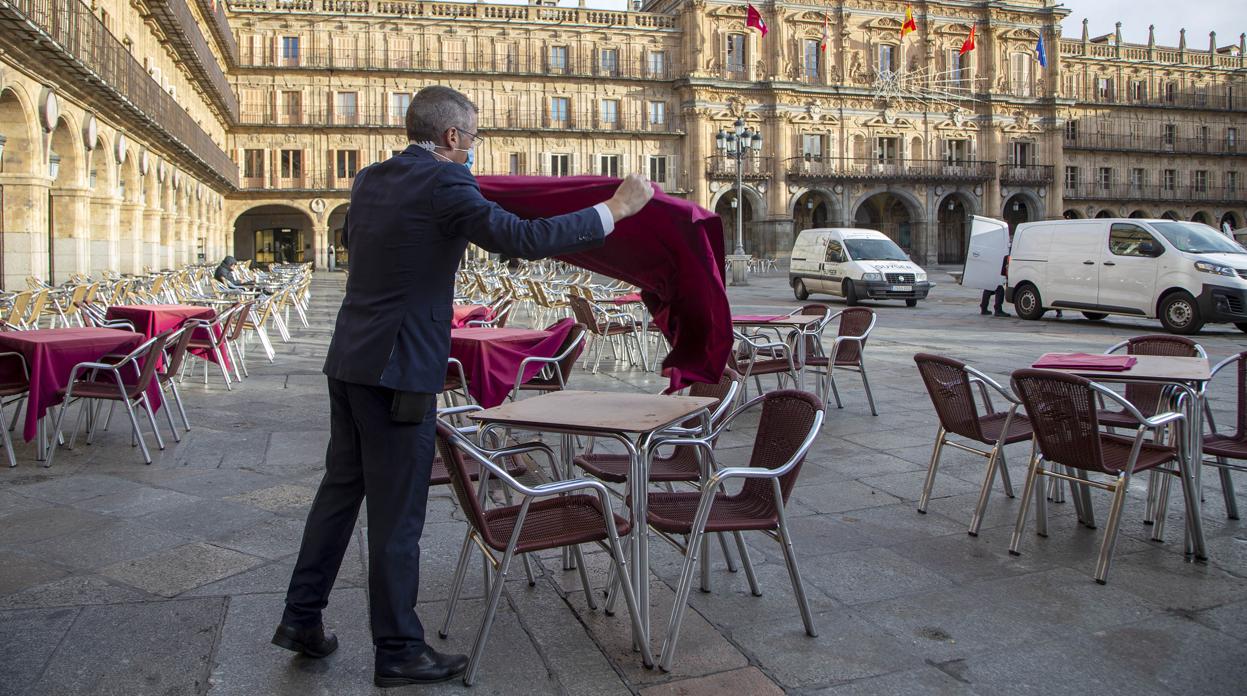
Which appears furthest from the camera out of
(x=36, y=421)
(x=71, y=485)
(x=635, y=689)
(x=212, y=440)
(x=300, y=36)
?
(x=300, y=36)

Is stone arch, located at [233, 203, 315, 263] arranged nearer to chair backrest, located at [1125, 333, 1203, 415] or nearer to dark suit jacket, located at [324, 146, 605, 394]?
chair backrest, located at [1125, 333, 1203, 415]

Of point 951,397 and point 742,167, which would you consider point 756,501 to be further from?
point 742,167

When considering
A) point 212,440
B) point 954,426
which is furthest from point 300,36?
point 954,426

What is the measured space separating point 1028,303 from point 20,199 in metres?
14.5

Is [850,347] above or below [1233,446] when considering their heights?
above

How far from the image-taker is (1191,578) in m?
3.41

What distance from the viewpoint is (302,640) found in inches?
106

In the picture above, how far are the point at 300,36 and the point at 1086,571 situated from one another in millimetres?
41480

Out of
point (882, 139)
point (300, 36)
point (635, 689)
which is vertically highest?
point (300, 36)

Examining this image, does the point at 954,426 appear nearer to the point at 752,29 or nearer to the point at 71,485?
the point at 71,485

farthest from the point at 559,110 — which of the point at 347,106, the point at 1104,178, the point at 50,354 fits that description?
the point at 50,354

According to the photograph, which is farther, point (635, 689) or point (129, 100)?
point (129, 100)

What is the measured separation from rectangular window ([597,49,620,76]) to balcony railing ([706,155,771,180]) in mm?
5545

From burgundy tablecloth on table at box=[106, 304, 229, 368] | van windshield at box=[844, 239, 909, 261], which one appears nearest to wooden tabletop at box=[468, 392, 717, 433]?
burgundy tablecloth on table at box=[106, 304, 229, 368]
